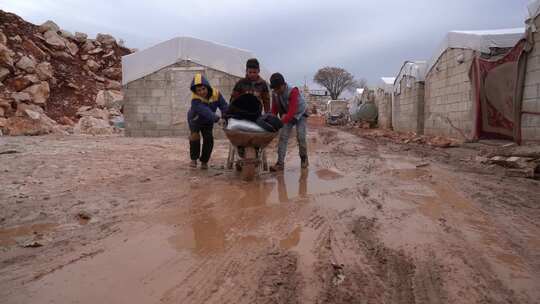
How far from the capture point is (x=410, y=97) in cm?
1420

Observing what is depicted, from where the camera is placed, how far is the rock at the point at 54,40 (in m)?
18.8

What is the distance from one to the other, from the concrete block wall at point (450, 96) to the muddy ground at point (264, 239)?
5.57 metres

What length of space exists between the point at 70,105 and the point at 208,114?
593 inches

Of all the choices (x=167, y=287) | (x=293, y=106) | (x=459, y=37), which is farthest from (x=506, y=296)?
(x=459, y=37)

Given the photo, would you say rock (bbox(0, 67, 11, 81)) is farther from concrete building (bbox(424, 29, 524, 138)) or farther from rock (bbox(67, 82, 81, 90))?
concrete building (bbox(424, 29, 524, 138))

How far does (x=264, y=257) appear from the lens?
209cm

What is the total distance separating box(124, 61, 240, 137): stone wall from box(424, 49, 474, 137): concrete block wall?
20.7 feet

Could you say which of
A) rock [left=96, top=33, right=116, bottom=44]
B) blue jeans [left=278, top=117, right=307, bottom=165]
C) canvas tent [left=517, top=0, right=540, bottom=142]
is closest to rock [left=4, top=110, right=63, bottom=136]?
blue jeans [left=278, top=117, right=307, bottom=165]

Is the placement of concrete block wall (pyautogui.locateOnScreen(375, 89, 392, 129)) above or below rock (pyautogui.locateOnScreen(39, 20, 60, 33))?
below

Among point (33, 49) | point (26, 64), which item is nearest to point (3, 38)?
point (26, 64)

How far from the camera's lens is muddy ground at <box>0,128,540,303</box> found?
1.72m

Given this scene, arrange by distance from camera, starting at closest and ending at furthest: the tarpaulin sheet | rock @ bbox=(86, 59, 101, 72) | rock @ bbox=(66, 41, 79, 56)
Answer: the tarpaulin sheet < rock @ bbox=(66, 41, 79, 56) < rock @ bbox=(86, 59, 101, 72)

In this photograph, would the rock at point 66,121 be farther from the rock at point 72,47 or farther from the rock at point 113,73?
the rock at point 72,47

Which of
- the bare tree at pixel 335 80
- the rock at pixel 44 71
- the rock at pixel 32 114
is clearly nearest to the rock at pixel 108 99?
the rock at pixel 44 71
